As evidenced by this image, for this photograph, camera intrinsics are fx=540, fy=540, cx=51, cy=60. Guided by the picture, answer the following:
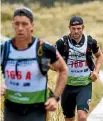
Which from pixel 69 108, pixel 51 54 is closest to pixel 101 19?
pixel 69 108

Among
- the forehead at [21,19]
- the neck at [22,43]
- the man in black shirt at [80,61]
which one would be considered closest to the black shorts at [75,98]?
the man in black shirt at [80,61]

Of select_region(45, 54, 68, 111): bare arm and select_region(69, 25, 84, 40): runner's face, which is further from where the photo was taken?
select_region(69, 25, 84, 40): runner's face

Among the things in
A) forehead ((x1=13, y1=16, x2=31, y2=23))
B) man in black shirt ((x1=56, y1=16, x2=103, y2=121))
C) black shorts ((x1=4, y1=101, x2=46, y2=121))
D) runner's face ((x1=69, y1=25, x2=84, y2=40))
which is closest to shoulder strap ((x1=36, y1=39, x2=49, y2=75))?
forehead ((x1=13, y1=16, x2=31, y2=23))

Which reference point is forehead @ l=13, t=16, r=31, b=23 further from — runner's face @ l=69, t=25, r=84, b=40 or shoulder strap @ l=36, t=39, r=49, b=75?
runner's face @ l=69, t=25, r=84, b=40

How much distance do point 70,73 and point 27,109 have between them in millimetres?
2471

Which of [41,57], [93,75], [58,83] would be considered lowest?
[93,75]

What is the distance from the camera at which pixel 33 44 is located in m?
4.84

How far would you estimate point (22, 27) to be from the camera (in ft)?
Result: 15.6

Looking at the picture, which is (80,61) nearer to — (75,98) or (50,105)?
(75,98)

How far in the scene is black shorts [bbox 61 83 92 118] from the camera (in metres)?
7.07

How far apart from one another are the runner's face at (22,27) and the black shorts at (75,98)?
2.45 metres

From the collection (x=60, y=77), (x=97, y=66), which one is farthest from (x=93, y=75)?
(x=60, y=77)

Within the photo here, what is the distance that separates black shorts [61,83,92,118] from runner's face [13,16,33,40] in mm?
2447

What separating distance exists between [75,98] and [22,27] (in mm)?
2956
